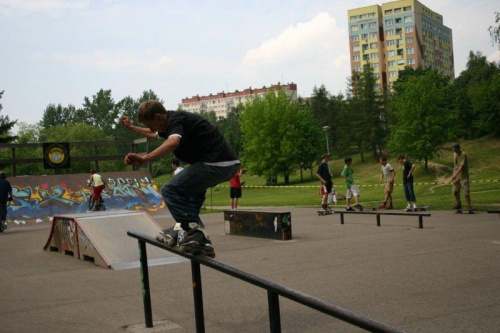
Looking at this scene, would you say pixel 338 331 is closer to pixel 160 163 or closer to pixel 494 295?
pixel 494 295

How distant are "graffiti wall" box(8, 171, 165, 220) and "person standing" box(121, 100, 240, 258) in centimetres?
1879

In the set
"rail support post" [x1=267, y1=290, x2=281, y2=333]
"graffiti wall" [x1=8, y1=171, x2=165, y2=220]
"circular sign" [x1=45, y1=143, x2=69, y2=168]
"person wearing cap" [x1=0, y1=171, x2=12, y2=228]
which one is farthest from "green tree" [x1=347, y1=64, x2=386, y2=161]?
"rail support post" [x1=267, y1=290, x2=281, y2=333]

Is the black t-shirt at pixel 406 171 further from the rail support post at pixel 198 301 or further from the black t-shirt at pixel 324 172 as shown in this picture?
the rail support post at pixel 198 301

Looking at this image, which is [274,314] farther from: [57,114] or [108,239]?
[57,114]

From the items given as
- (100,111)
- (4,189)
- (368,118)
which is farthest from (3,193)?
(100,111)

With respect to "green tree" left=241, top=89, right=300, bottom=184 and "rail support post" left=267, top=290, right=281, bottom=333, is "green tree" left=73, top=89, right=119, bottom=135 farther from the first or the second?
"rail support post" left=267, top=290, right=281, bottom=333

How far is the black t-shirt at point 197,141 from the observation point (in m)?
5.07

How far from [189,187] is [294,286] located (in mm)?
3008

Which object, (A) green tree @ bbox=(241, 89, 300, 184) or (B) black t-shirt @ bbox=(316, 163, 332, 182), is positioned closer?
(B) black t-shirt @ bbox=(316, 163, 332, 182)

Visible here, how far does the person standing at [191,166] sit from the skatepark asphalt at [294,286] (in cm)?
113

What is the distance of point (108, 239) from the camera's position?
1091 cm

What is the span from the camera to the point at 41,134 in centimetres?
10300

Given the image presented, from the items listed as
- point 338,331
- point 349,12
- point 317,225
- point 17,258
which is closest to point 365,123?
point 349,12

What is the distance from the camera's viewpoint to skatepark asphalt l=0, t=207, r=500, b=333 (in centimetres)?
587
